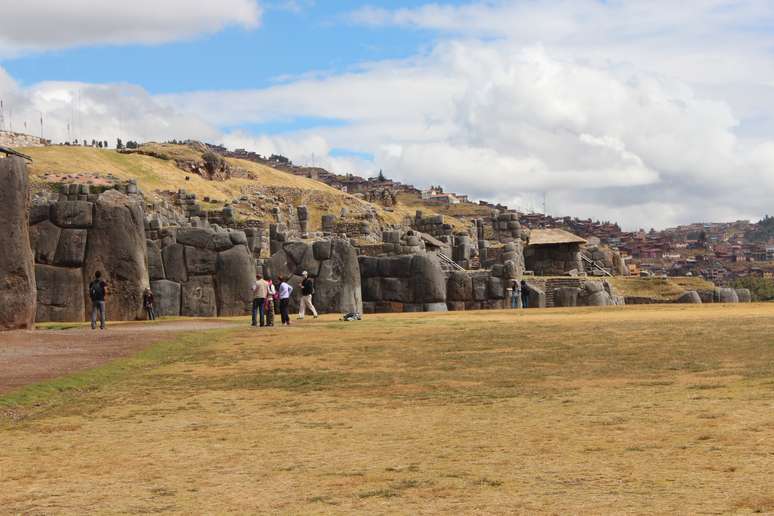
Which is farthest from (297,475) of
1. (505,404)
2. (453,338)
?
(453,338)

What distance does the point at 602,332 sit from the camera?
901 inches

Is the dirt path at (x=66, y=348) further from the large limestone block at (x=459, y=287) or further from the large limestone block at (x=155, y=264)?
the large limestone block at (x=459, y=287)

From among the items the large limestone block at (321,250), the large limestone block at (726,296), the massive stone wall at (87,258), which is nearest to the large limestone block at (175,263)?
the massive stone wall at (87,258)

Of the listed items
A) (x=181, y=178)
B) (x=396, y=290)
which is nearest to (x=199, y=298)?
(x=396, y=290)

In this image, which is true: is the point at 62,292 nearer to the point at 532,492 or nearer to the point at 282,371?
the point at 282,371

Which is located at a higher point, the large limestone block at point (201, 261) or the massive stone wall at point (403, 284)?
the large limestone block at point (201, 261)

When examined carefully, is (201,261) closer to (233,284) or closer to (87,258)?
(233,284)

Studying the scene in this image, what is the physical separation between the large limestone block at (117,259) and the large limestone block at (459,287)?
1455 cm

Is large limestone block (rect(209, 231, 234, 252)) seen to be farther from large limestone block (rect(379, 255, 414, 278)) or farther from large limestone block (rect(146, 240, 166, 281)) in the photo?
large limestone block (rect(379, 255, 414, 278))

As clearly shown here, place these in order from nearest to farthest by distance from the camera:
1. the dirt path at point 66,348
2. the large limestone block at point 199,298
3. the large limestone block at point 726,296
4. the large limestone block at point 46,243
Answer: the dirt path at point 66,348 < the large limestone block at point 46,243 < the large limestone block at point 199,298 < the large limestone block at point 726,296

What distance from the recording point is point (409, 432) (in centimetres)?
1062

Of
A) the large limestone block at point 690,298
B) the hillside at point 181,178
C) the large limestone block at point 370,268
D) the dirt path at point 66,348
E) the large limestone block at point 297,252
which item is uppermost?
the hillside at point 181,178

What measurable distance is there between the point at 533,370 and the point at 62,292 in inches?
796

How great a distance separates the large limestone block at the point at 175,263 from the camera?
34.9 meters
